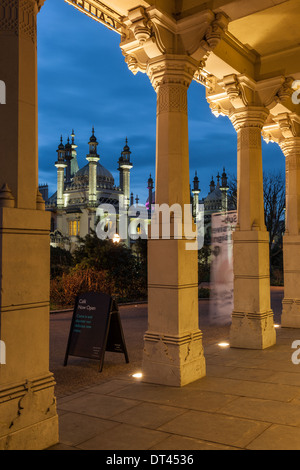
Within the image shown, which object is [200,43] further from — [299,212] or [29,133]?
[299,212]

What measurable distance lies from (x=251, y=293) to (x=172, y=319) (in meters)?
3.10

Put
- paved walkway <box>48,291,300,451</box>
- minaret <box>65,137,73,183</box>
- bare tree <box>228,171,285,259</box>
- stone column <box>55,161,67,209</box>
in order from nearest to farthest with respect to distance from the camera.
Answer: paved walkway <box>48,291,300,451</box> < bare tree <box>228,171,285,259</box> < stone column <box>55,161,67,209</box> < minaret <box>65,137,73,183</box>

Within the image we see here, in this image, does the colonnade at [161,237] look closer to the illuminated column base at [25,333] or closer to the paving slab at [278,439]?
the illuminated column base at [25,333]

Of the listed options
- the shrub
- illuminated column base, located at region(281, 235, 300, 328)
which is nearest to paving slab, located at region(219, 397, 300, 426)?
illuminated column base, located at region(281, 235, 300, 328)

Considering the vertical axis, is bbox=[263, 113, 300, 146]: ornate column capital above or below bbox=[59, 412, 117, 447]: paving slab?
above

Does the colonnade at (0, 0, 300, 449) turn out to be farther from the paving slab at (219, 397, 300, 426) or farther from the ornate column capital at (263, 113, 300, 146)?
the paving slab at (219, 397, 300, 426)

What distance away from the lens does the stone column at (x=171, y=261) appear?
631 centimetres

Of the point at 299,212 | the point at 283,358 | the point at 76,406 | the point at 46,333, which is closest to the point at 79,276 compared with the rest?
the point at 299,212

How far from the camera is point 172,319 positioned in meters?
6.32

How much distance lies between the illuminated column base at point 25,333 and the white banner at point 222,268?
8107mm

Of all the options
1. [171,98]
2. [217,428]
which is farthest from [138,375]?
[171,98]

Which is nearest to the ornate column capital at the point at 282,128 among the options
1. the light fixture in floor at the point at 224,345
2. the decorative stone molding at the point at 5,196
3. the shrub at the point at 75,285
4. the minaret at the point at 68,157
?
the light fixture in floor at the point at 224,345

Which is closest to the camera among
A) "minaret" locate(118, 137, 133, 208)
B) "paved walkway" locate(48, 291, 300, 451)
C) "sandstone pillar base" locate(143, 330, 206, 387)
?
"paved walkway" locate(48, 291, 300, 451)

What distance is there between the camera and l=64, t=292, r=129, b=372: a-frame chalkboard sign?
730cm
